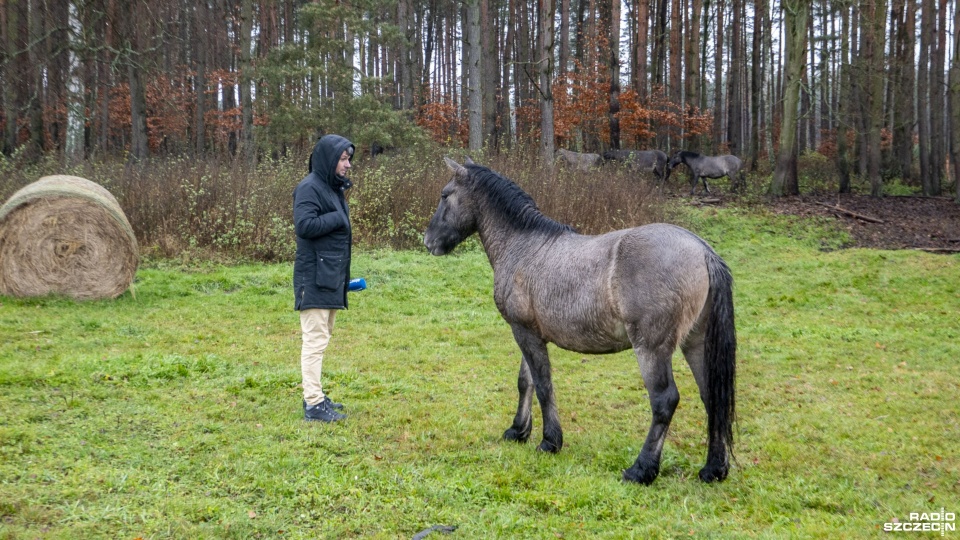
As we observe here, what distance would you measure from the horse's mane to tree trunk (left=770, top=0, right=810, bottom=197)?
1760 cm

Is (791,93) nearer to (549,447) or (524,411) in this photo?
(524,411)

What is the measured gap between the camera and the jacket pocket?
5602mm

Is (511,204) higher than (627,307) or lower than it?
higher

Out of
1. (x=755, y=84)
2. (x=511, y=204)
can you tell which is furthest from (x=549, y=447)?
(x=755, y=84)

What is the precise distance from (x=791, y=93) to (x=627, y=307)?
18.5 metres

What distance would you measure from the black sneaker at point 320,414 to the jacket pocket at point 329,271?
99 centimetres

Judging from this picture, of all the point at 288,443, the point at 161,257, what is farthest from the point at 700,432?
the point at 161,257

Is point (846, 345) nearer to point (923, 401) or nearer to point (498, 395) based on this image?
point (923, 401)

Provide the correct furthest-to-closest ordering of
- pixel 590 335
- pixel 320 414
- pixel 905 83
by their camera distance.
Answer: pixel 905 83 < pixel 320 414 < pixel 590 335

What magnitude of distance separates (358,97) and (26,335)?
13449 millimetres

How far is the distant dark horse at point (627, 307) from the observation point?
4477mm

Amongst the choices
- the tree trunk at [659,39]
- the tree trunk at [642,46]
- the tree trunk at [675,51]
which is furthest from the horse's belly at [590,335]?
the tree trunk at [659,39]

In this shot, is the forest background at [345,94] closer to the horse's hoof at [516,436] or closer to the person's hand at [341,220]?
the person's hand at [341,220]

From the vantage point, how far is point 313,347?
18.7ft
